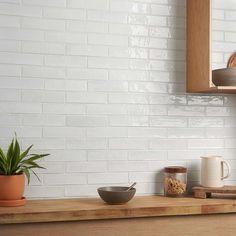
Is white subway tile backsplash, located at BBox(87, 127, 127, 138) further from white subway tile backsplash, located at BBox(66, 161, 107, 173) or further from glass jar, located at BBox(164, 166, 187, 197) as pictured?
glass jar, located at BBox(164, 166, 187, 197)

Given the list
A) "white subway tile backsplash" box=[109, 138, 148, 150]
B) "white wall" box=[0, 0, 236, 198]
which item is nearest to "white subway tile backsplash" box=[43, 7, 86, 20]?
"white wall" box=[0, 0, 236, 198]

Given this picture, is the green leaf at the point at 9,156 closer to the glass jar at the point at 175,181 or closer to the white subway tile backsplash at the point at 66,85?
the white subway tile backsplash at the point at 66,85

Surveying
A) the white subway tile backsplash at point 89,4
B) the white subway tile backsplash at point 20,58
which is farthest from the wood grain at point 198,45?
the white subway tile backsplash at point 20,58

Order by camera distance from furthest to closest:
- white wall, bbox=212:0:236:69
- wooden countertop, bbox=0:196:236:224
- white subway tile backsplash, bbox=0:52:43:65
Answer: white wall, bbox=212:0:236:69, white subway tile backsplash, bbox=0:52:43:65, wooden countertop, bbox=0:196:236:224

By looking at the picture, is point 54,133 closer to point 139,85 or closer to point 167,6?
point 139,85

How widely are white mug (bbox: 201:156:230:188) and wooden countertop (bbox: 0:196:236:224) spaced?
14 cm

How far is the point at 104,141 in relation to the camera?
8.81 feet

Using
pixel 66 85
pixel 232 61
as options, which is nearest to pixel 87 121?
pixel 66 85

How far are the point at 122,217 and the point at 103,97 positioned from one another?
0.74 meters

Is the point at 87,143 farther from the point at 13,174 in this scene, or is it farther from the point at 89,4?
the point at 89,4

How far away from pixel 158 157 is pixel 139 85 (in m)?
0.45

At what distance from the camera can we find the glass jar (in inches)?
104

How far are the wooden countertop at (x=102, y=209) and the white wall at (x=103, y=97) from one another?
0.19m

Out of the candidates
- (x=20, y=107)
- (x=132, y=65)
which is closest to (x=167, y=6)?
(x=132, y=65)
